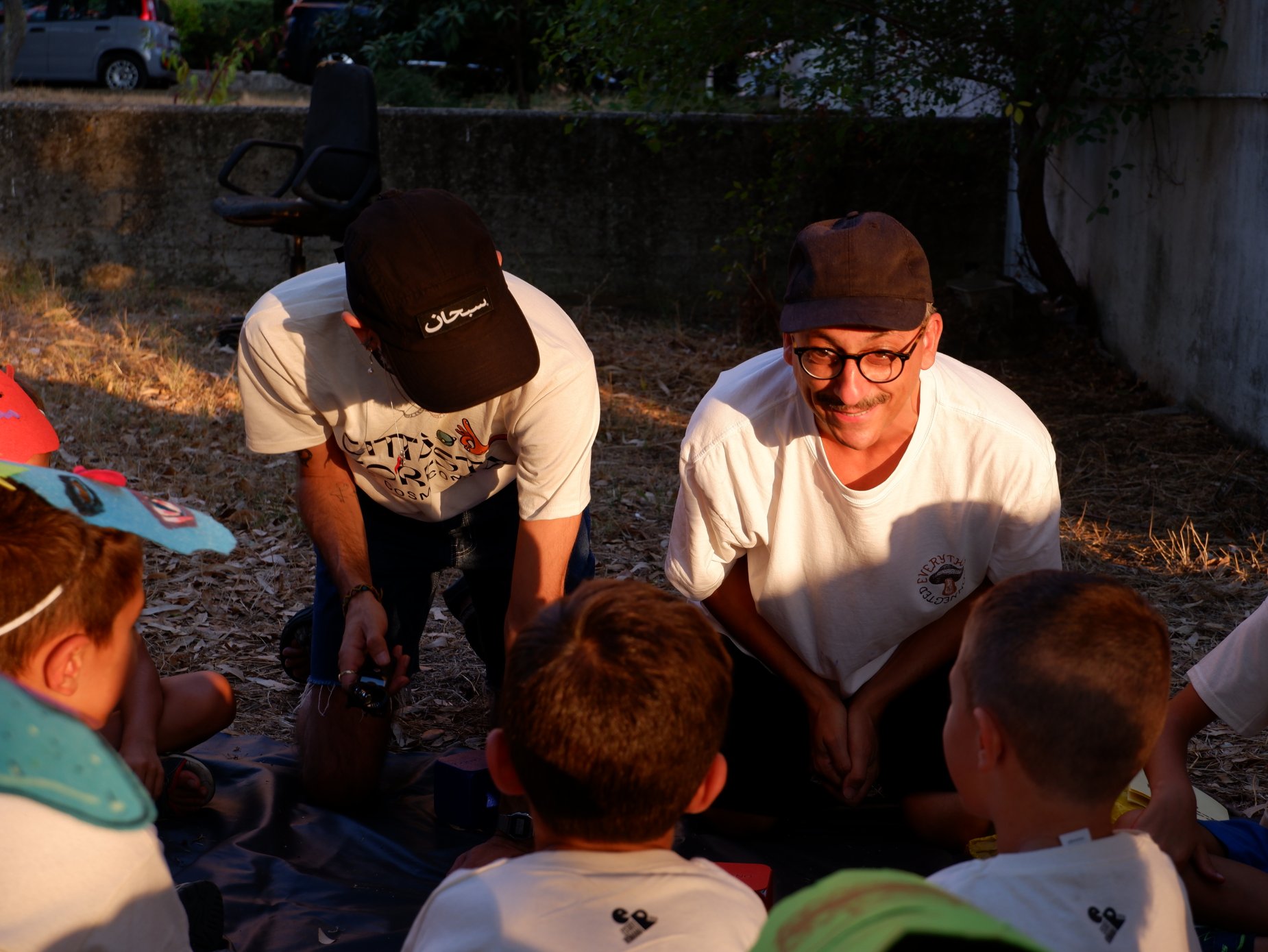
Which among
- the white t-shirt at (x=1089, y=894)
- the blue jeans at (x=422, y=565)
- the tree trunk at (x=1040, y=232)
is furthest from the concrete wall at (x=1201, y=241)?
the white t-shirt at (x=1089, y=894)

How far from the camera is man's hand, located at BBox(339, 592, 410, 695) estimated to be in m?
3.12

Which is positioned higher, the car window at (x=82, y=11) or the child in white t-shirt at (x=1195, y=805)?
the car window at (x=82, y=11)

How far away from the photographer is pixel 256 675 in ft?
13.1

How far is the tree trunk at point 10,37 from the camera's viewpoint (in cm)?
1293

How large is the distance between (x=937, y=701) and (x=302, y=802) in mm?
1648

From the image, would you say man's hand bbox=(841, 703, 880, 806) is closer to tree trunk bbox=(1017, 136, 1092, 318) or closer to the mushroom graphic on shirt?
the mushroom graphic on shirt

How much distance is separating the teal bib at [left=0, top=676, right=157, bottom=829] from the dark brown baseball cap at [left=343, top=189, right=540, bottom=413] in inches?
53.1

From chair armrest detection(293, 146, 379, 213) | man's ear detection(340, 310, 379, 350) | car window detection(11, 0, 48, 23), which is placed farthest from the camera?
car window detection(11, 0, 48, 23)

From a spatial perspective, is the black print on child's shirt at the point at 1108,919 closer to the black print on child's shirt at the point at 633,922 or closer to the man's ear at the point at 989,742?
the man's ear at the point at 989,742

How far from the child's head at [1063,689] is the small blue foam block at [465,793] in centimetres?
145

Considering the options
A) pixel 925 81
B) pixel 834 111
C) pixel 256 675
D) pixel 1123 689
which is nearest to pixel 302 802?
pixel 256 675

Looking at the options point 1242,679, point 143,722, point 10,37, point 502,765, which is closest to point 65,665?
point 502,765

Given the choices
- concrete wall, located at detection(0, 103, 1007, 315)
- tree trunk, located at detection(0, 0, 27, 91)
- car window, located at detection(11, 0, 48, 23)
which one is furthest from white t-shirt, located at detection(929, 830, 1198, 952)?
car window, located at detection(11, 0, 48, 23)

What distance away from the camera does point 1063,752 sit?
178cm
